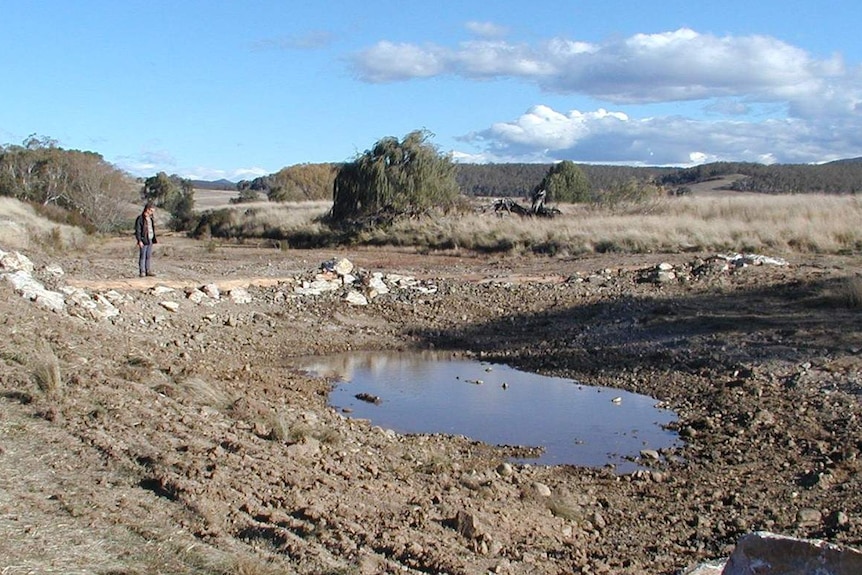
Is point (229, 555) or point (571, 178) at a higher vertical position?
point (571, 178)

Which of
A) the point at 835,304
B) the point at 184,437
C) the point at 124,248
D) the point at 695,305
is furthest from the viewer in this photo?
the point at 124,248

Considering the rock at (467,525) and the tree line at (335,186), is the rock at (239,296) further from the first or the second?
the tree line at (335,186)

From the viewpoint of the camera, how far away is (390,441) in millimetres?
9945

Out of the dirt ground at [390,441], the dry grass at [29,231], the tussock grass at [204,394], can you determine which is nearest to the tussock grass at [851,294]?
the dirt ground at [390,441]

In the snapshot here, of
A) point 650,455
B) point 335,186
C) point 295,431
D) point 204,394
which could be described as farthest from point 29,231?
point 650,455

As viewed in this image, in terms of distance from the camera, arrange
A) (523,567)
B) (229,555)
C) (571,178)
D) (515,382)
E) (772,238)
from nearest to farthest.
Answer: (229,555) < (523,567) < (515,382) < (772,238) < (571,178)

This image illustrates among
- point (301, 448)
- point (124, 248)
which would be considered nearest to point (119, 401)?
point (301, 448)

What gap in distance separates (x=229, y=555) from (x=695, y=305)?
45.0ft

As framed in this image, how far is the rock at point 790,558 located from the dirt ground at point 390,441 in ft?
5.61

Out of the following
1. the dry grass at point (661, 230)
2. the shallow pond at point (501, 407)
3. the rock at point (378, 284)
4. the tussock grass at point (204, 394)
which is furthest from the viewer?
the dry grass at point (661, 230)

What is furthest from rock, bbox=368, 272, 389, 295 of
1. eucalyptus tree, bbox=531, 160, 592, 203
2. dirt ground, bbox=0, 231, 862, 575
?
eucalyptus tree, bbox=531, 160, 592, 203

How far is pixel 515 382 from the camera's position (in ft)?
48.8

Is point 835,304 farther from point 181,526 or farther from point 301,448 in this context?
point 181,526

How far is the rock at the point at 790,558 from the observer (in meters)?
4.84
